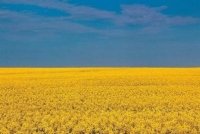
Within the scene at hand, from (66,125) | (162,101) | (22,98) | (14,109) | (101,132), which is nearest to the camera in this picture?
(101,132)

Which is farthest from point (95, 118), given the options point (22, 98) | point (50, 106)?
point (22, 98)

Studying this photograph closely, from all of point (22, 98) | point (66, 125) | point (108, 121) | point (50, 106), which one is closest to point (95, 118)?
point (108, 121)

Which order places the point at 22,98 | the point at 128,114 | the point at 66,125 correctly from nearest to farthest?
the point at 66,125
the point at 128,114
the point at 22,98

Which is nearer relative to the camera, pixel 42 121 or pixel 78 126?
pixel 78 126

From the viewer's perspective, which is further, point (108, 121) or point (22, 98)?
point (22, 98)

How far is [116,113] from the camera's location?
15.2 m

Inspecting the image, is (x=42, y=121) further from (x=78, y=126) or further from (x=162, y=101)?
(x=162, y=101)

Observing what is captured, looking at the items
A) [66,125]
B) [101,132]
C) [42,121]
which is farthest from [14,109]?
[101,132]

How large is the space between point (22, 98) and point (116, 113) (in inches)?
292

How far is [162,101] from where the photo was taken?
19.4 metres

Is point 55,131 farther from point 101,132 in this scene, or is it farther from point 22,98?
point 22,98

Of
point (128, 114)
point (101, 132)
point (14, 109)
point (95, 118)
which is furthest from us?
point (14, 109)

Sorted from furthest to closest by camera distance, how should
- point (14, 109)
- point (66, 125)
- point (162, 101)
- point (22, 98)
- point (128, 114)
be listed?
point (22, 98), point (162, 101), point (14, 109), point (128, 114), point (66, 125)

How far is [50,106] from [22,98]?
3617 millimetres
